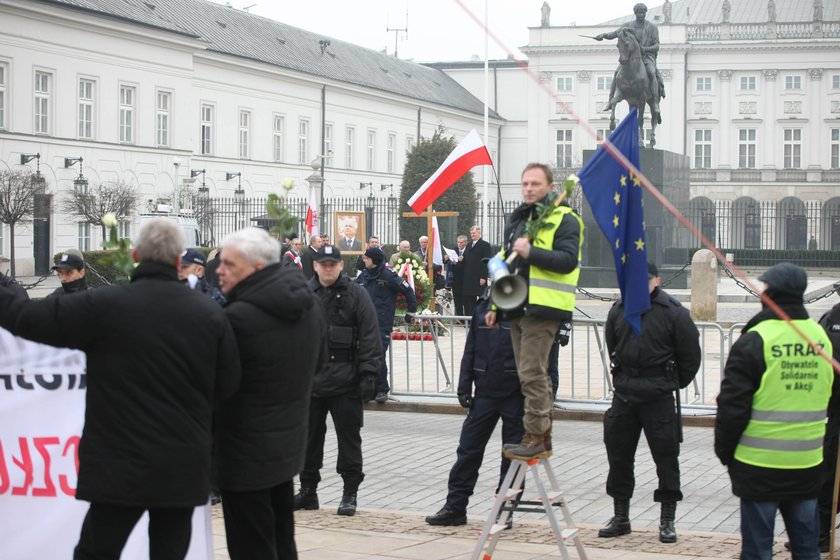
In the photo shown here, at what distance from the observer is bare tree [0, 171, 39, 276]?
37719 millimetres

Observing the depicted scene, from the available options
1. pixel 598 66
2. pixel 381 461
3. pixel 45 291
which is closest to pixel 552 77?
pixel 598 66

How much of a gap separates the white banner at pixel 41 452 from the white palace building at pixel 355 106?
25.9 m

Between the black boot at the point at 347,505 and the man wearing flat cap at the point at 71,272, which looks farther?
the man wearing flat cap at the point at 71,272

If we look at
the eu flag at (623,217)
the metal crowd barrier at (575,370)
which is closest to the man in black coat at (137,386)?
the eu flag at (623,217)

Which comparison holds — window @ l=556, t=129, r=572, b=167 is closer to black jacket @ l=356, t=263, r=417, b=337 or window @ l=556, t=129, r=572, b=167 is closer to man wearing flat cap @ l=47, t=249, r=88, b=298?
black jacket @ l=356, t=263, r=417, b=337

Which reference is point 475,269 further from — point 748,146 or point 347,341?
point 748,146

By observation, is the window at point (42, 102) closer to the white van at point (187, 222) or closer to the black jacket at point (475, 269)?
the white van at point (187, 222)

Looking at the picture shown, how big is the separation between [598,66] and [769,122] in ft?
36.5

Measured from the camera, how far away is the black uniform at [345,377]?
348 inches

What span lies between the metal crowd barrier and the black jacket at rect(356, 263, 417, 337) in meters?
→ 0.37

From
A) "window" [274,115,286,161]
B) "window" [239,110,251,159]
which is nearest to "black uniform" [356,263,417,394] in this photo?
"window" [239,110,251,159]

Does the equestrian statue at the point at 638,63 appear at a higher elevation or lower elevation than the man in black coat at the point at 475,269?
higher

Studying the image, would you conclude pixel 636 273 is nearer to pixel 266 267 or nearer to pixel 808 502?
pixel 808 502

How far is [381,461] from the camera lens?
11055 millimetres
